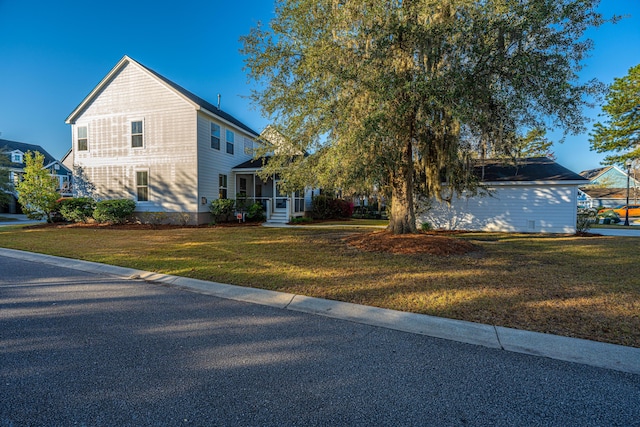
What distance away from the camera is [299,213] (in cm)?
1769

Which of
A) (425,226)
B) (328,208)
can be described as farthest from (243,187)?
(425,226)

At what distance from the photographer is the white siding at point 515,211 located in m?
13.1

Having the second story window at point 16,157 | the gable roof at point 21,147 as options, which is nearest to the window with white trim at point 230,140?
the gable roof at point 21,147

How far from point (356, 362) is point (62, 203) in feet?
59.2

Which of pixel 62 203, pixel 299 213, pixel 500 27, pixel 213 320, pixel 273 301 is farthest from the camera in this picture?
pixel 299 213

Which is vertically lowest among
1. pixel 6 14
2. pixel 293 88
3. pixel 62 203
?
pixel 62 203

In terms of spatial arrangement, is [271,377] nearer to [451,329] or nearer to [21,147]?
[451,329]

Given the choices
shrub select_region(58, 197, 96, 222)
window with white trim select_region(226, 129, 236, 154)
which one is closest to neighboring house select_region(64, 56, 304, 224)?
window with white trim select_region(226, 129, 236, 154)

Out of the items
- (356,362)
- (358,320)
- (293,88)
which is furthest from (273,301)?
(293,88)

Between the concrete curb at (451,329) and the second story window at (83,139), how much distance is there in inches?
601

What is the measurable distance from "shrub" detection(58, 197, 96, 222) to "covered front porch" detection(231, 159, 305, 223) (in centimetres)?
712

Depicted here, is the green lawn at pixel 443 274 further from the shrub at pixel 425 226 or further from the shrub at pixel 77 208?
the shrub at pixel 77 208

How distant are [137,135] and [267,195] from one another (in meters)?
7.63

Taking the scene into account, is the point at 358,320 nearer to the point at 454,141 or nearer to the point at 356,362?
the point at 356,362
